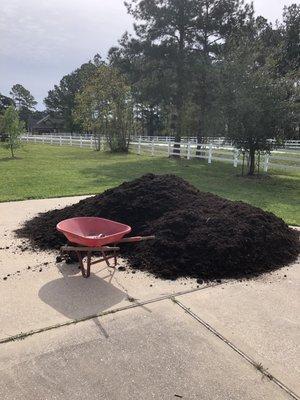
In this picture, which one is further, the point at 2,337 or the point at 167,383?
the point at 2,337

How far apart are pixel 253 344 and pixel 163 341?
0.73 m

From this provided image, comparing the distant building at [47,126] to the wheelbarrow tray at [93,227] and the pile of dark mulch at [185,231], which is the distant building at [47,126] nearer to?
the pile of dark mulch at [185,231]

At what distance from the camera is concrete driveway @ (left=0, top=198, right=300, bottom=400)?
8.77 feet

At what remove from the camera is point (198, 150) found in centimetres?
2109

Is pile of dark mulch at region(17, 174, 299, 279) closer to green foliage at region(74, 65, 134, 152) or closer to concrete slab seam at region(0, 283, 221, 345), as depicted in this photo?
concrete slab seam at region(0, 283, 221, 345)

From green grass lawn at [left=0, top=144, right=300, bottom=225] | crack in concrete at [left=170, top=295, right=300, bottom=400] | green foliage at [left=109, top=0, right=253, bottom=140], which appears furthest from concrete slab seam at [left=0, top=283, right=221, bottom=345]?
green foliage at [left=109, top=0, right=253, bottom=140]

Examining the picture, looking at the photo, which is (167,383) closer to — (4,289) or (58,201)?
(4,289)

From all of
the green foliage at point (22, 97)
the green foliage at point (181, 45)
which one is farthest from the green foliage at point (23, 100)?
the green foliage at point (181, 45)

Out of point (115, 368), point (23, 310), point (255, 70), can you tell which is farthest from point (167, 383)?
point (255, 70)

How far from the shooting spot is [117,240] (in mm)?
4367

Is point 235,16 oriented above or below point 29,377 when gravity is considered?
above

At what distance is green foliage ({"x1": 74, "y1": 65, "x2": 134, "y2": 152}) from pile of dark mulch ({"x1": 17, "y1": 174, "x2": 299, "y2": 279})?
814 inches

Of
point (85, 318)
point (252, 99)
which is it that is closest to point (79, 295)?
point (85, 318)

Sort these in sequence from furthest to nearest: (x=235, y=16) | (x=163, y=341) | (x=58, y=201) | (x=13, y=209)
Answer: (x=235, y=16) → (x=58, y=201) → (x=13, y=209) → (x=163, y=341)
